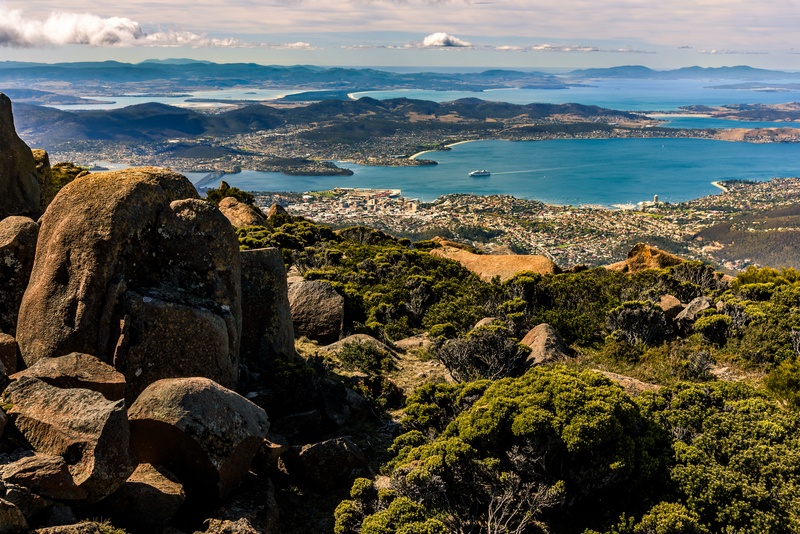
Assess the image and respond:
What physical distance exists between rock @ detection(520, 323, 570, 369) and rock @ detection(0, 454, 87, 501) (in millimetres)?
9750

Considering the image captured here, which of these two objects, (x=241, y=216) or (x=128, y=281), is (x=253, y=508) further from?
(x=241, y=216)

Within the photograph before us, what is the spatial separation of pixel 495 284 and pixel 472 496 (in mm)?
12479

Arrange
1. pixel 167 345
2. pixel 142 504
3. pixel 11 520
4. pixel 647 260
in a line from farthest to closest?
Answer: 1. pixel 647 260
2. pixel 167 345
3. pixel 142 504
4. pixel 11 520

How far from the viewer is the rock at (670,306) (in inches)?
670

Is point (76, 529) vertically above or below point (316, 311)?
above

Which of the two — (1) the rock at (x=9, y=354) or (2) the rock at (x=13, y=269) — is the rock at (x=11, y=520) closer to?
(1) the rock at (x=9, y=354)

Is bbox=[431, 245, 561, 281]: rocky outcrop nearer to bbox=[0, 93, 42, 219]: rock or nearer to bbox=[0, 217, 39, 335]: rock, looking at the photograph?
bbox=[0, 93, 42, 219]: rock

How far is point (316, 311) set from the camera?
53.7 ft

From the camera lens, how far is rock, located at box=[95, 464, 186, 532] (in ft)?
22.3

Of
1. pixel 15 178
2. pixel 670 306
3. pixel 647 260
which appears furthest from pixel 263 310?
pixel 647 260

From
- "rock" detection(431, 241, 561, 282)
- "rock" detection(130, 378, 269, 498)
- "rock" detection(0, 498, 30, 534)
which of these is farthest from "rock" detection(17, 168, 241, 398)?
"rock" detection(431, 241, 561, 282)

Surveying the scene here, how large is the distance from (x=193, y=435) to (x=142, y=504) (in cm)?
100

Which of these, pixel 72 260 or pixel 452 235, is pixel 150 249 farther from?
pixel 452 235

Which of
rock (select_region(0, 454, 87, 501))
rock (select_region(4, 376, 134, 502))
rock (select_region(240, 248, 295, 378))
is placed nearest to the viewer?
rock (select_region(0, 454, 87, 501))
